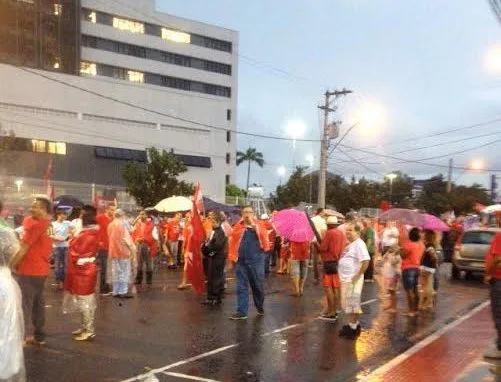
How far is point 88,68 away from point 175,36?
12.2 m

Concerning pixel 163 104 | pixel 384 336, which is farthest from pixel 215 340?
pixel 163 104

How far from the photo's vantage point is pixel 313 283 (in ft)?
52.5

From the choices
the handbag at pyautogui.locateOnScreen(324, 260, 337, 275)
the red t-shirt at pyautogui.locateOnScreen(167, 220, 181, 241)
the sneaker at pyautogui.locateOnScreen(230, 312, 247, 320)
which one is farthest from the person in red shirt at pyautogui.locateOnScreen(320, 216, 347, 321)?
the red t-shirt at pyautogui.locateOnScreen(167, 220, 181, 241)

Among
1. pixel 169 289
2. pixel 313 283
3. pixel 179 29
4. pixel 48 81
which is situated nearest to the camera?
pixel 169 289

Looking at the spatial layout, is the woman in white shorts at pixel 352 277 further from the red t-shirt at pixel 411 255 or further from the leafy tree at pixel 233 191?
the leafy tree at pixel 233 191

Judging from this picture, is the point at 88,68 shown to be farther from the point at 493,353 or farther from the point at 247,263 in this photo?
the point at 493,353

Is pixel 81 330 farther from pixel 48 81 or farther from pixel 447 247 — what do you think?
pixel 48 81

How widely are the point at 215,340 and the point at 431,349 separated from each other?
301 centimetres

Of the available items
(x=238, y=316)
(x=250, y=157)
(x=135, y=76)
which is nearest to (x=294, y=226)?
(x=238, y=316)

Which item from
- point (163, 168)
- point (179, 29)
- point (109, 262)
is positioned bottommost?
point (109, 262)

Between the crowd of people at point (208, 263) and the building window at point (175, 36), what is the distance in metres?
56.4

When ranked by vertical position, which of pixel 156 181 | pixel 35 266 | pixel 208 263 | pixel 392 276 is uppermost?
pixel 156 181

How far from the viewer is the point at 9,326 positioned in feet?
14.5

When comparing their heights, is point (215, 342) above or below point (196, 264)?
below
